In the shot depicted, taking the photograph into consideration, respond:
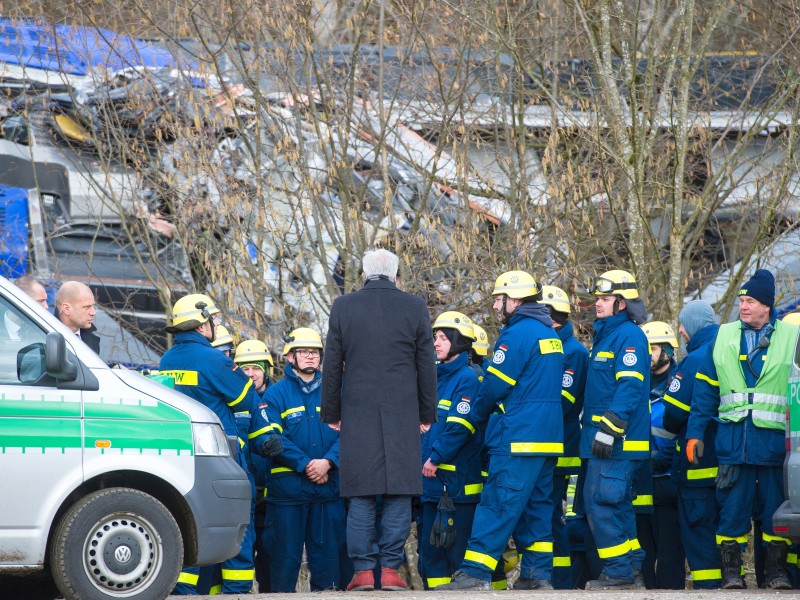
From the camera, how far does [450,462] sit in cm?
845

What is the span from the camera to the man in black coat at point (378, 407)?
7262 millimetres

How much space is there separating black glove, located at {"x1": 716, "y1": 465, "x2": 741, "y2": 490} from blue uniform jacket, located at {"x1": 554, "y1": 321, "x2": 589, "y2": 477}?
1092 millimetres

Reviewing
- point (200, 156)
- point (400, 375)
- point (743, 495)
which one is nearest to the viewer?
point (400, 375)

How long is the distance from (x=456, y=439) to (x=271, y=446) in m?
1.36

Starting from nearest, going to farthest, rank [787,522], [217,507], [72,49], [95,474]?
[95,474]
[217,507]
[787,522]
[72,49]

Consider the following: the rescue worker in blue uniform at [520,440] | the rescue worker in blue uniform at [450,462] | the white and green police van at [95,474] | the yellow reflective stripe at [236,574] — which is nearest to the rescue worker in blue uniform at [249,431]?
the yellow reflective stripe at [236,574]

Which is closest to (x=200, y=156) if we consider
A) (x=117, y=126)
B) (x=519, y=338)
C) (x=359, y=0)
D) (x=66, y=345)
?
(x=117, y=126)

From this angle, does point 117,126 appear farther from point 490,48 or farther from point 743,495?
point 743,495

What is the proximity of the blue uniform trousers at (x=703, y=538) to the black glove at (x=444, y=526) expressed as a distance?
5.77ft

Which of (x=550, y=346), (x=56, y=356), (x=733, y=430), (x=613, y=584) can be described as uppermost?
(x=56, y=356)

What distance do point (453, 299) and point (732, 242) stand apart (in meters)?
4.01

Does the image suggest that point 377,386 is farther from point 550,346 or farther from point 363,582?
point 550,346

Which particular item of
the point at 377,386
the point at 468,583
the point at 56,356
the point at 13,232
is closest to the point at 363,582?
the point at 468,583

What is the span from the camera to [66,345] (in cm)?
596
